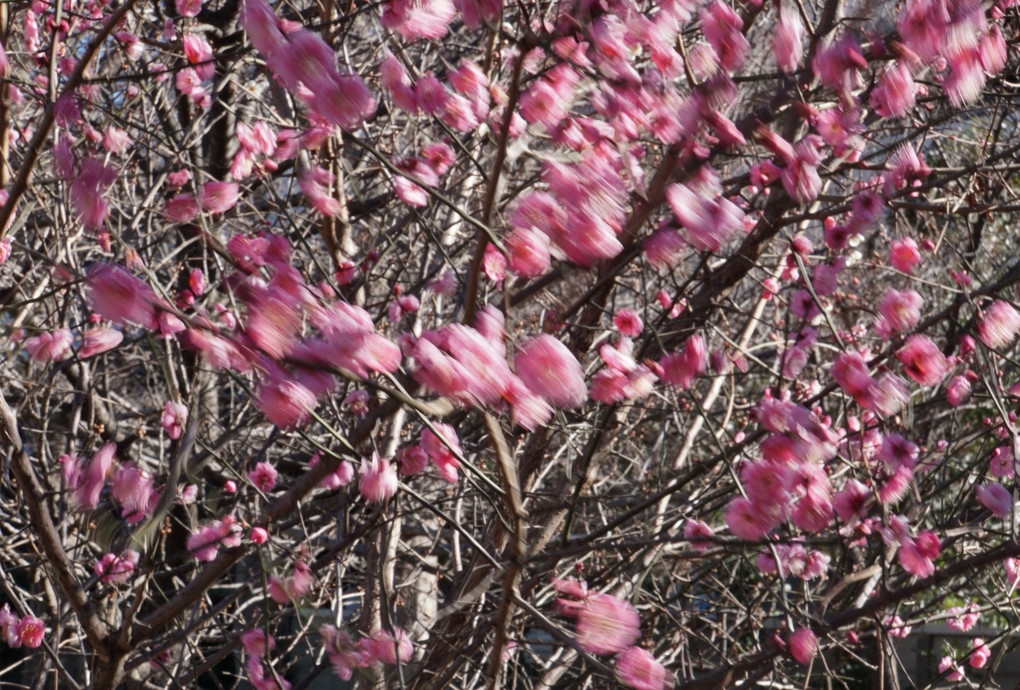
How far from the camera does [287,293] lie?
1.70 meters

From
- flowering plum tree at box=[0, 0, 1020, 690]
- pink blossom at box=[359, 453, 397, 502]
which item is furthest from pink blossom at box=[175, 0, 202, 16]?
pink blossom at box=[359, 453, 397, 502]

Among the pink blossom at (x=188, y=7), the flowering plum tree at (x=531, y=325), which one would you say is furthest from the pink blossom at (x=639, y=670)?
the pink blossom at (x=188, y=7)

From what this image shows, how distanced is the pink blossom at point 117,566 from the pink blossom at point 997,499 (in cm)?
277

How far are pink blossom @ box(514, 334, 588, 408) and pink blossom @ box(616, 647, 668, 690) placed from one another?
60 centimetres

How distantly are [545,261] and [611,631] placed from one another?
786 millimetres

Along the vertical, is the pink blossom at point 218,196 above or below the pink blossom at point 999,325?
above

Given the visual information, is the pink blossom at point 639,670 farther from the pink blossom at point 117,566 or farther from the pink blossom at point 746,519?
the pink blossom at point 117,566

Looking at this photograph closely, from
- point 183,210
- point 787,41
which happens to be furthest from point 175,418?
point 787,41

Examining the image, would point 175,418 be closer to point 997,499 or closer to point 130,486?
point 130,486

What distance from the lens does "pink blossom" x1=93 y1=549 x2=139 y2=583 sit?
3365 mm

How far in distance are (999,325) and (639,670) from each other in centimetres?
147

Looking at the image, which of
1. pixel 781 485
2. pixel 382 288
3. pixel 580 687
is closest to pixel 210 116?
pixel 382 288

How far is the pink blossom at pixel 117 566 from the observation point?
132 inches

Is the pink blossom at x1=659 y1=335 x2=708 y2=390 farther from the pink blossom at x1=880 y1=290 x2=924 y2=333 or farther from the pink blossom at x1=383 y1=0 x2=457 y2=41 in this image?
the pink blossom at x1=383 y1=0 x2=457 y2=41
